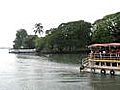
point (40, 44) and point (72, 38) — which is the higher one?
point (72, 38)

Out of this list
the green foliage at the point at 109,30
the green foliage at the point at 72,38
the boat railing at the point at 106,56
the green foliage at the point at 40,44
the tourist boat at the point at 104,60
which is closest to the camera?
the tourist boat at the point at 104,60

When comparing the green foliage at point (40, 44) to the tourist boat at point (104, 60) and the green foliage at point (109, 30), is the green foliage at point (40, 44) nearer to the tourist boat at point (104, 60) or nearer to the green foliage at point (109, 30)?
the green foliage at point (109, 30)

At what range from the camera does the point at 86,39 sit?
149 metres

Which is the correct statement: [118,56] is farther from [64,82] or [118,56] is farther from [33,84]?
[33,84]

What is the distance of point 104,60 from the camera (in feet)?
194

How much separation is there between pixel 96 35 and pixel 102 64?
2344 inches

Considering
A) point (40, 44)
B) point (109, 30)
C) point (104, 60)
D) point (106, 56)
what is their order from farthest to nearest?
point (40, 44), point (109, 30), point (106, 56), point (104, 60)

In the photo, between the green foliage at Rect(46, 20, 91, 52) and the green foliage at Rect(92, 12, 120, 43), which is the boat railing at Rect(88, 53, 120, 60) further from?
the green foliage at Rect(46, 20, 91, 52)

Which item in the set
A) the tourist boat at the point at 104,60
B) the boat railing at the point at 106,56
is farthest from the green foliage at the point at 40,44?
the boat railing at the point at 106,56

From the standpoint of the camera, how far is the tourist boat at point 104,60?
5722 centimetres

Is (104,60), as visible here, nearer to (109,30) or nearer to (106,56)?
(106,56)

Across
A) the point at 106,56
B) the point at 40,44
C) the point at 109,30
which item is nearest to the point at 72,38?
the point at 40,44

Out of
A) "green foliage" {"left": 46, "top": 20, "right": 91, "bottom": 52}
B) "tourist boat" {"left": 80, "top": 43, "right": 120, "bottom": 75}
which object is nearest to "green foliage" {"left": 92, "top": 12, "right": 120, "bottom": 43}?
"green foliage" {"left": 46, "top": 20, "right": 91, "bottom": 52}

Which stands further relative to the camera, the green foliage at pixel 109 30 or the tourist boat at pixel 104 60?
the green foliage at pixel 109 30
